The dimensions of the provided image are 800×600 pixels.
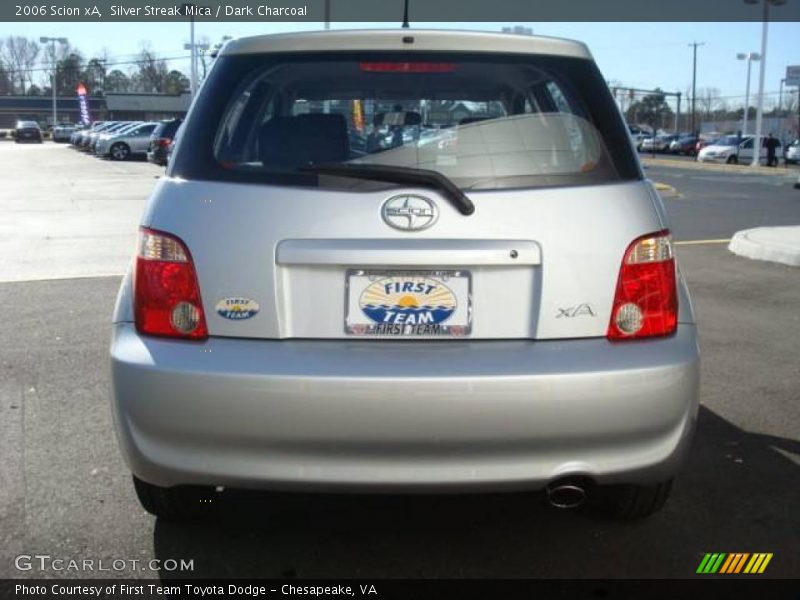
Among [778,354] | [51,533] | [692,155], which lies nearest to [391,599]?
[51,533]

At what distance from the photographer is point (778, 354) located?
18.7ft

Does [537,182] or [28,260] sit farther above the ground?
[537,182]

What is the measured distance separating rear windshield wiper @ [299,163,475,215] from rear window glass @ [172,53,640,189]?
0.15 feet

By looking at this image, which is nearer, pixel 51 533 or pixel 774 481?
pixel 51 533

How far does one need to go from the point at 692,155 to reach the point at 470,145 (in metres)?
59.9

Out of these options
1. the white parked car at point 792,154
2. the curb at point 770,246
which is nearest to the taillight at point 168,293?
the curb at point 770,246

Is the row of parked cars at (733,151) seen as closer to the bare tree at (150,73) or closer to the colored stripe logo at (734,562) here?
the colored stripe logo at (734,562)

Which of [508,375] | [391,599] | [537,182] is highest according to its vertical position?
[537,182]

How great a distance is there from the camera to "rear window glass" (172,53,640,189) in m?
2.68

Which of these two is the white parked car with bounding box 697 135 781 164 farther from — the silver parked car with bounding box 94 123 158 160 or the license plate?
the license plate

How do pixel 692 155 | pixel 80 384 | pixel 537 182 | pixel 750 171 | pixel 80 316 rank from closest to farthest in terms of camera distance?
pixel 537 182 < pixel 80 384 < pixel 80 316 < pixel 750 171 < pixel 692 155

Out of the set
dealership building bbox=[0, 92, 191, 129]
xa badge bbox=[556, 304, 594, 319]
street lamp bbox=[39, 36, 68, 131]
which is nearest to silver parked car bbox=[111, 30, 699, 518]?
xa badge bbox=[556, 304, 594, 319]

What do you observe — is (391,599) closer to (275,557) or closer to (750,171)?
(275,557)

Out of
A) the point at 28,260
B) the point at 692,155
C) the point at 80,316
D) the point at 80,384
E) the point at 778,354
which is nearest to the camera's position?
the point at 80,384
